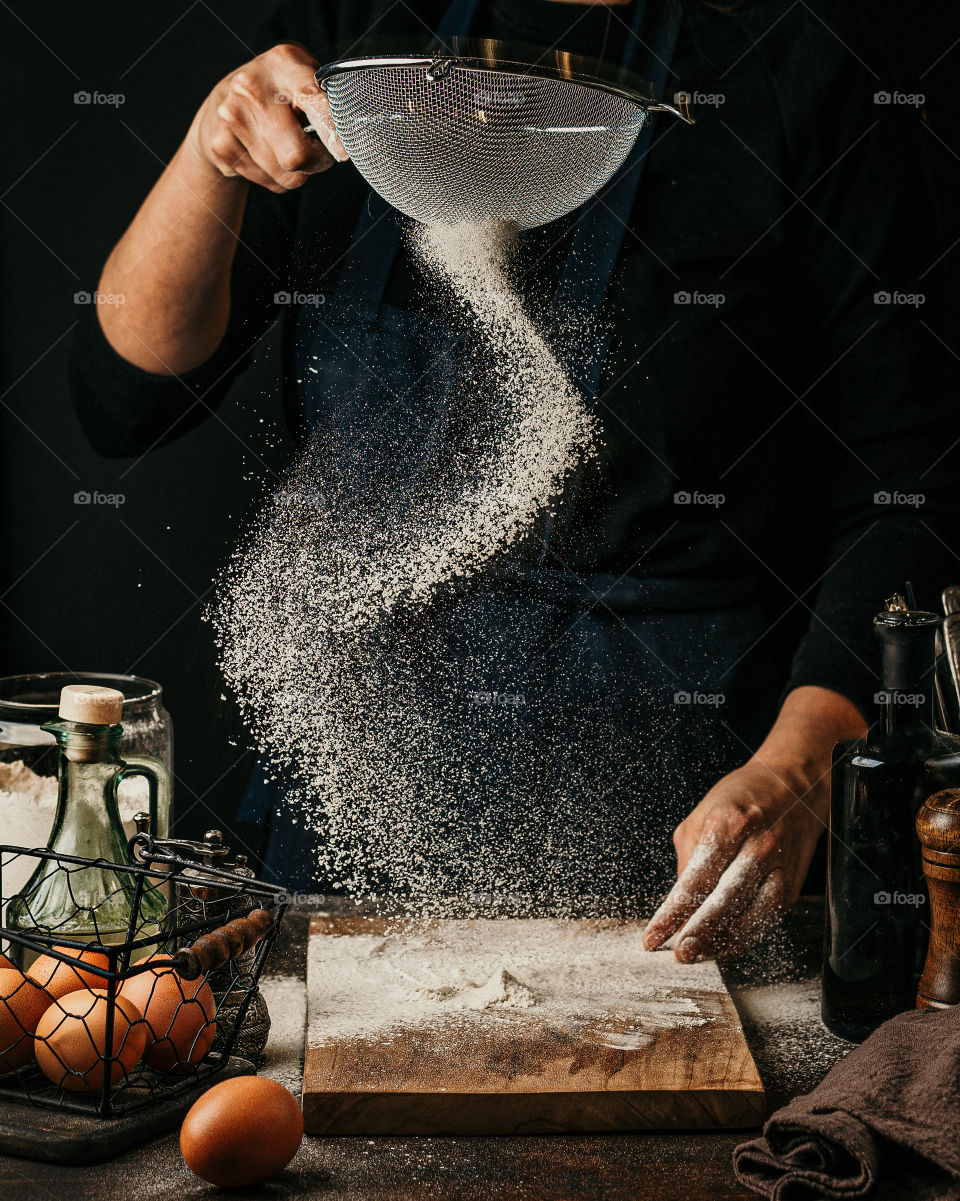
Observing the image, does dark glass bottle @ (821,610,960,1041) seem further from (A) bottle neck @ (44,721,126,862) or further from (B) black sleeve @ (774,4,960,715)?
(A) bottle neck @ (44,721,126,862)

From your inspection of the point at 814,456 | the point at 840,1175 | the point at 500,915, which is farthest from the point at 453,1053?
the point at 814,456

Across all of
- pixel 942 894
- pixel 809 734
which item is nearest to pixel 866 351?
pixel 809 734

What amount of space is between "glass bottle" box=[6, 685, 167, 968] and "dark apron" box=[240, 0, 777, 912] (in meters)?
0.37

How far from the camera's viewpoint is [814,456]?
118cm

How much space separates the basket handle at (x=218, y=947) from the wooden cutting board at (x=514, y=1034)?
0.10 m

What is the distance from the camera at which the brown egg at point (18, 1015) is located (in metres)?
0.67

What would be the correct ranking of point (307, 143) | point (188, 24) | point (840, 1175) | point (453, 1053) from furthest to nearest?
point (188, 24)
point (307, 143)
point (453, 1053)
point (840, 1175)

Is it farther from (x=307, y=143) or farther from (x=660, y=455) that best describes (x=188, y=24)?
(x=660, y=455)

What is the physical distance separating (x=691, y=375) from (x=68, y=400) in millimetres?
629

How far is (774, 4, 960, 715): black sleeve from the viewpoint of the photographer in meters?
1.16

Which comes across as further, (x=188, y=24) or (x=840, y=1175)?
(x=188, y=24)

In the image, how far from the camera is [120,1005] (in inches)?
26.1

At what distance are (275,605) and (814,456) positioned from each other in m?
0.57

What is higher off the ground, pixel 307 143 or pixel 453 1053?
pixel 307 143
